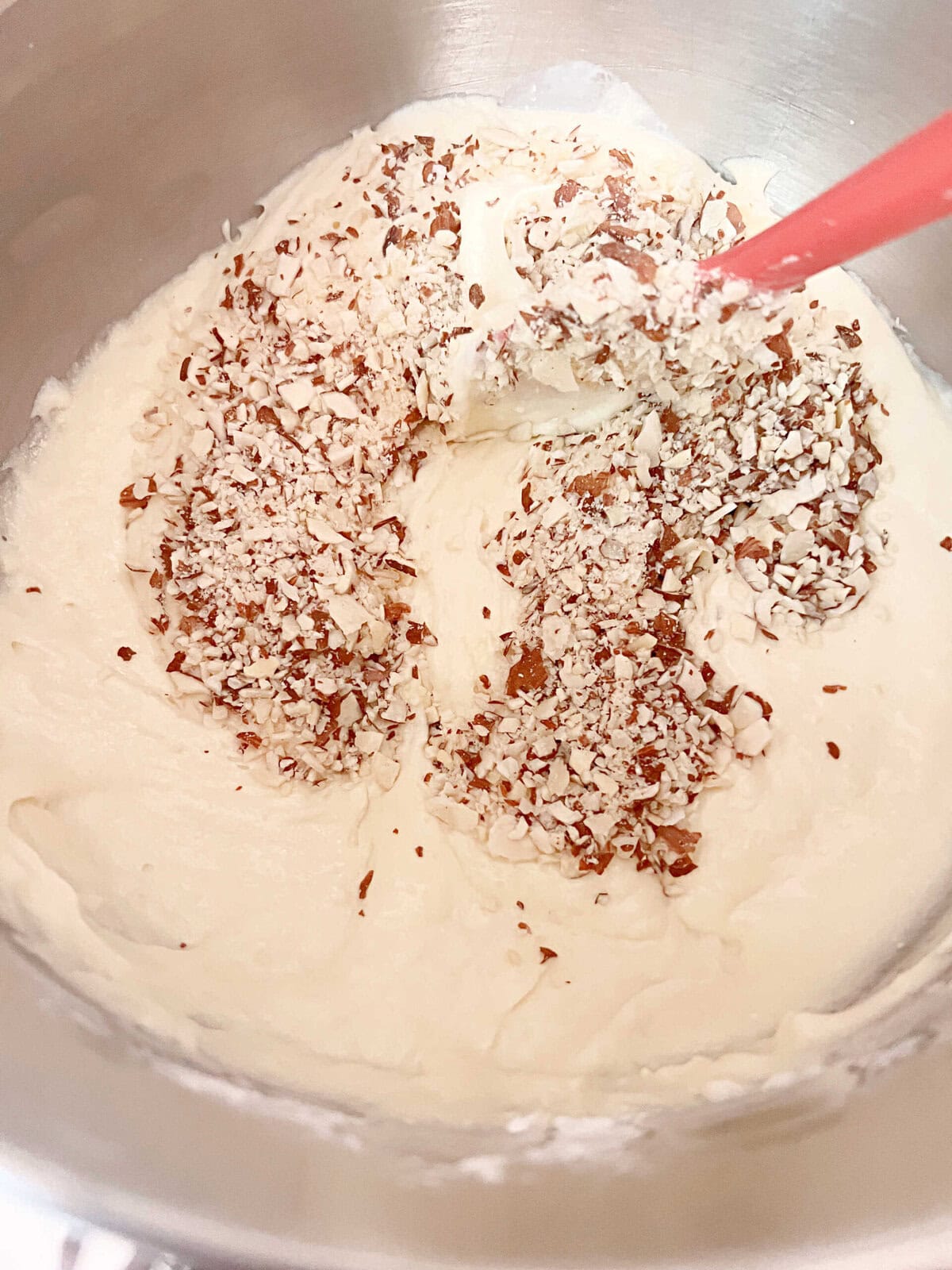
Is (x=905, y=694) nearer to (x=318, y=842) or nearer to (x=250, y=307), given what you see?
(x=318, y=842)

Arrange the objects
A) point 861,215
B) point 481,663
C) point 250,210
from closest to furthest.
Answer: point 861,215
point 481,663
point 250,210

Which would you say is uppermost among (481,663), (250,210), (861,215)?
(250,210)

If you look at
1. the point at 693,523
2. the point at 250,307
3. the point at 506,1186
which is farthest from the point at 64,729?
the point at 693,523

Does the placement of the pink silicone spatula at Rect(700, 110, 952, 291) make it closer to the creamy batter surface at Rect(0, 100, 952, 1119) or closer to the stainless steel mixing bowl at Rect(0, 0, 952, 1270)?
the creamy batter surface at Rect(0, 100, 952, 1119)

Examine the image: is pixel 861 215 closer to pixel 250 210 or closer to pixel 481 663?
pixel 481 663

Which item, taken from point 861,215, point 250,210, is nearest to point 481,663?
point 861,215

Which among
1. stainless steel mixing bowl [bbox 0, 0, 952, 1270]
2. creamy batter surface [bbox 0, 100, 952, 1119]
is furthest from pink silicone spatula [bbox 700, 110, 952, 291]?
stainless steel mixing bowl [bbox 0, 0, 952, 1270]
